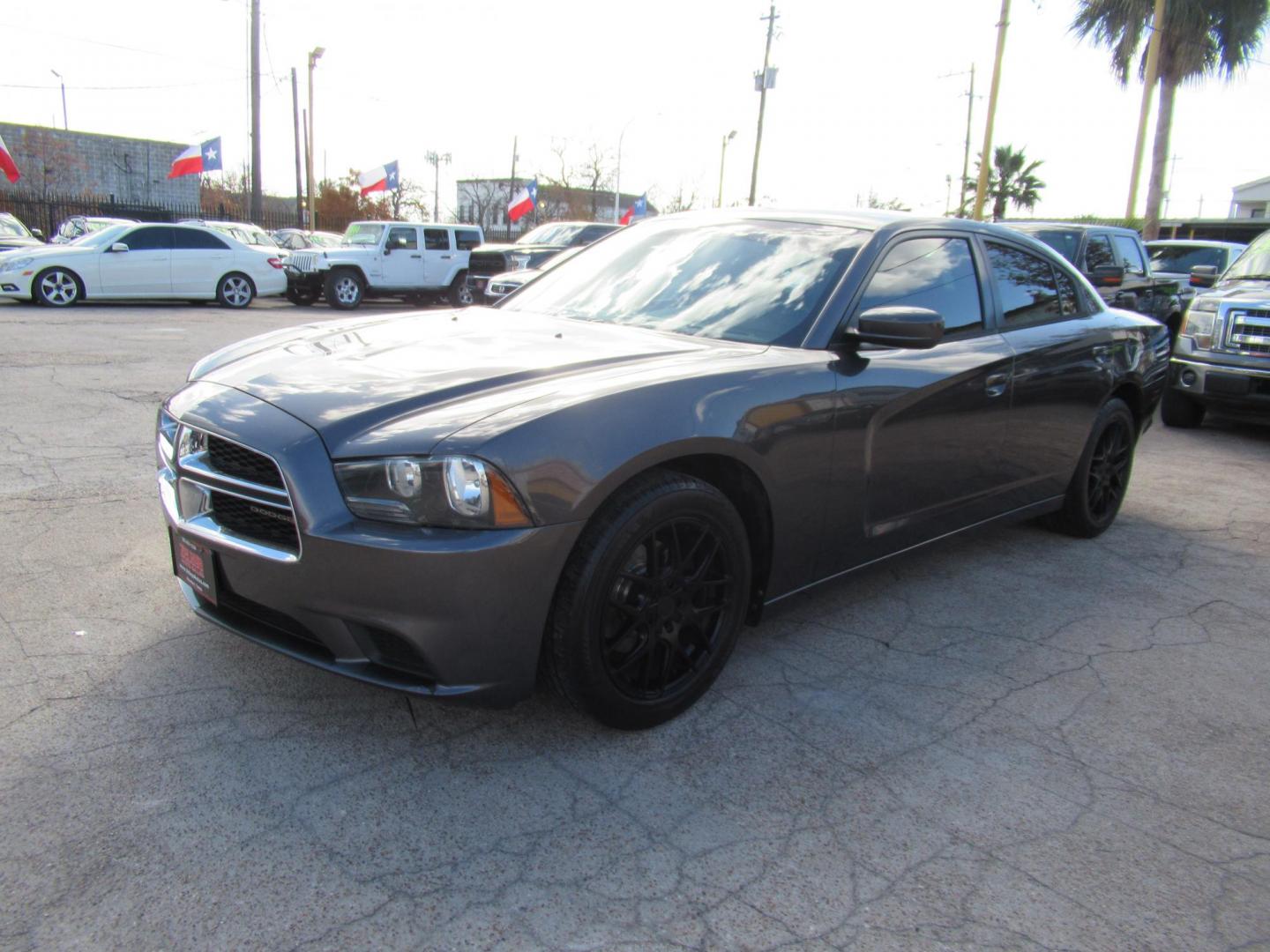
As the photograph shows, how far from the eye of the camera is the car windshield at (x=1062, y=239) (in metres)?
10.2

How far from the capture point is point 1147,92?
25125 millimetres

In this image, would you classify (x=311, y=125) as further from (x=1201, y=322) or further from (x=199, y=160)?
(x=1201, y=322)

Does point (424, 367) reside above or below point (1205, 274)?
below

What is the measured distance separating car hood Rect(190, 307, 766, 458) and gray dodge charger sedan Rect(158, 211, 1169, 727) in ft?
0.05

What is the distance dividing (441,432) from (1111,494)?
4.13 meters

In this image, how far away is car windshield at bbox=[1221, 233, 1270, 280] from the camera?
337 inches

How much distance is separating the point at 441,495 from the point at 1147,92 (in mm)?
28596

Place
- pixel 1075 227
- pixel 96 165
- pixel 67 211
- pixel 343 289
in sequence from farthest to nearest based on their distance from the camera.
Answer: pixel 96 165
pixel 67 211
pixel 343 289
pixel 1075 227

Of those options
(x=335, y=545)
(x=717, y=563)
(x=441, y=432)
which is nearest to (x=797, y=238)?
(x=717, y=563)

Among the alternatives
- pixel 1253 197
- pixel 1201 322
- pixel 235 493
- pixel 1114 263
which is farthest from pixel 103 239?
pixel 1253 197

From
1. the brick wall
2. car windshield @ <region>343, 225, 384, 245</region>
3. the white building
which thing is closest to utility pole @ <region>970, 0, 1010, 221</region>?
car windshield @ <region>343, 225, 384, 245</region>

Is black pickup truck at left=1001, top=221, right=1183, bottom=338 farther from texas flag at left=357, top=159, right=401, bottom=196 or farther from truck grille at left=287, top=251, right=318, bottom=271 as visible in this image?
texas flag at left=357, top=159, right=401, bottom=196

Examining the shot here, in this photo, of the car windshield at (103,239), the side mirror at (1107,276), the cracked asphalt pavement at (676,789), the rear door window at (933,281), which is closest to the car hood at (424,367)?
the rear door window at (933,281)

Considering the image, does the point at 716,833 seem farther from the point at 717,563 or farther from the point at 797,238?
the point at 797,238
